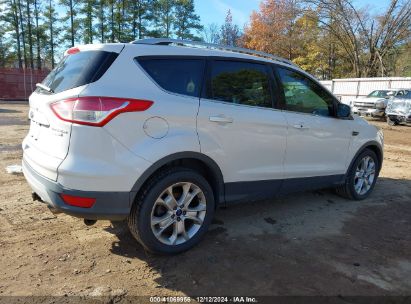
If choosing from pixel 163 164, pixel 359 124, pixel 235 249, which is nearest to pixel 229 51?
pixel 163 164

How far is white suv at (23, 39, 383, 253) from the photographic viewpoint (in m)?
3.12

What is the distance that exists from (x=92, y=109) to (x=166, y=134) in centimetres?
66

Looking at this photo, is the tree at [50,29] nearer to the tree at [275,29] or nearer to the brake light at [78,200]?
the tree at [275,29]

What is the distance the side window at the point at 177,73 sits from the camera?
11.3 feet

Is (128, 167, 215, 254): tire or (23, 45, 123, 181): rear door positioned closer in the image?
(23, 45, 123, 181): rear door

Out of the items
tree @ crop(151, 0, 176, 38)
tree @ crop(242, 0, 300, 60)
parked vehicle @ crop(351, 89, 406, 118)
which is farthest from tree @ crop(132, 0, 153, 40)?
parked vehicle @ crop(351, 89, 406, 118)

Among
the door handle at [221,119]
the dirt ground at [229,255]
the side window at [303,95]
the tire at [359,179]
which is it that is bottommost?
the dirt ground at [229,255]

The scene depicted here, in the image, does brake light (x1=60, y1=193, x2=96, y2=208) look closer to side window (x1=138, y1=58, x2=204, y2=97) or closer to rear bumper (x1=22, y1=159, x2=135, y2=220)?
rear bumper (x1=22, y1=159, x2=135, y2=220)

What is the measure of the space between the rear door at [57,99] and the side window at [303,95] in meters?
2.05

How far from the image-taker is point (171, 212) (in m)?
3.58

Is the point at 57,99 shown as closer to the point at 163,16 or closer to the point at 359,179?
the point at 359,179

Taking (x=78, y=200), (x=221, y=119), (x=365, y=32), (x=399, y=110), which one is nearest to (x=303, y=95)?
(x=221, y=119)

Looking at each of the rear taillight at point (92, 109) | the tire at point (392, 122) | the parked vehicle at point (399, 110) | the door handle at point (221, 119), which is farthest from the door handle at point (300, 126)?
the tire at point (392, 122)

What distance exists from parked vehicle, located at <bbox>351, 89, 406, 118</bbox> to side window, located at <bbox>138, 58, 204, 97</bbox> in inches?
730
